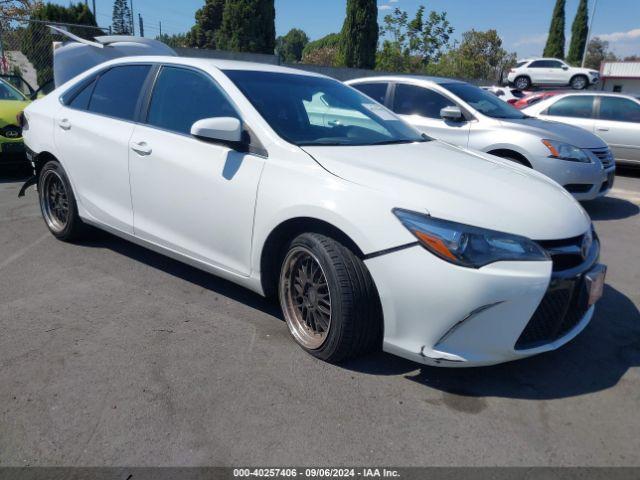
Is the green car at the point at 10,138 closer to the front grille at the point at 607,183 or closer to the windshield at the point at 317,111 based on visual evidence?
the windshield at the point at 317,111

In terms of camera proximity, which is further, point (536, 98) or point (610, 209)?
point (536, 98)

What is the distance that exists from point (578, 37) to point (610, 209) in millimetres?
49515

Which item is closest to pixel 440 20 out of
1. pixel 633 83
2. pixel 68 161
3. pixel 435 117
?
pixel 633 83

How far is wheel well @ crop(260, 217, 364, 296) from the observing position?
2748 mm

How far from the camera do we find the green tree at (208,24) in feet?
196

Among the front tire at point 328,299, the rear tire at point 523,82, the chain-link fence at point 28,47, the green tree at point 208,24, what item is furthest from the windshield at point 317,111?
the green tree at point 208,24

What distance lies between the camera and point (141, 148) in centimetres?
362

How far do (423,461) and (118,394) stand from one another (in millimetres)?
1468

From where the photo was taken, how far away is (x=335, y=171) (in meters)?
2.80

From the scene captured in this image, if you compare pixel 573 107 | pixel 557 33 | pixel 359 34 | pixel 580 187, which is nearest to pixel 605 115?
pixel 573 107

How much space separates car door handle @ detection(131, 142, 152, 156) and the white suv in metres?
26.4

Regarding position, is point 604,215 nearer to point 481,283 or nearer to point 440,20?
point 481,283

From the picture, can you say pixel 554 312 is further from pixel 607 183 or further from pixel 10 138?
pixel 10 138

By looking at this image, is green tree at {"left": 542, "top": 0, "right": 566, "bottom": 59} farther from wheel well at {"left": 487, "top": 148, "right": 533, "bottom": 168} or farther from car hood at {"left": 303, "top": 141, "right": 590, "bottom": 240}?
car hood at {"left": 303, "top": 141, "right": 590, "bottom": 240}
